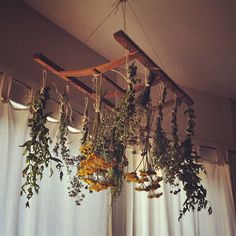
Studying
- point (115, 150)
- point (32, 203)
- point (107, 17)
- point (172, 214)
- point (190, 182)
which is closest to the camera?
point (115, 150)

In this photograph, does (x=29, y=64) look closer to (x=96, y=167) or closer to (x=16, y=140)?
(x=16, y=140)

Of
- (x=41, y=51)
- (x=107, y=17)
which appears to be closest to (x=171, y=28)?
(x=107, y=17)

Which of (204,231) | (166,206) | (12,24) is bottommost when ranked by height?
(204,231)

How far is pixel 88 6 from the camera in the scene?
2.20 m

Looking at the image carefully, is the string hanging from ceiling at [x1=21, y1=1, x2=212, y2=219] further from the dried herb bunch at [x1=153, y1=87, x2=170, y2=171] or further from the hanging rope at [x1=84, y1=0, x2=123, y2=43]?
the hanging rope at [x1=84, y1=0, x2=123, y2=43]

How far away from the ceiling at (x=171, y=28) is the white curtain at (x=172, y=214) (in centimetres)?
86

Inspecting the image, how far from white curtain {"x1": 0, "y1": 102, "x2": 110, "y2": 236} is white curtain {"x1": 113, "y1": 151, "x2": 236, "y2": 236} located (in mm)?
254

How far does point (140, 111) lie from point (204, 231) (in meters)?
1.63

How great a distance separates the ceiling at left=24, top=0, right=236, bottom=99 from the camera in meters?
2.11

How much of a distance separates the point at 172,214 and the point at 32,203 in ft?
3.83

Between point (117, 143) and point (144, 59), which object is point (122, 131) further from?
point (144, 59)

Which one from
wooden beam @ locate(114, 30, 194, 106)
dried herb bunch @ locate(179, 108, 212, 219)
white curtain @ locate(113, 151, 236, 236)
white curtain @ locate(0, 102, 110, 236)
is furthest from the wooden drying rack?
white curtain @ locate(113, 151, 236, 236)

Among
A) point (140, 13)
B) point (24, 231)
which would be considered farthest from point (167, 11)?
point (24, 231)

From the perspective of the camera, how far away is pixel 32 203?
5.69ft
